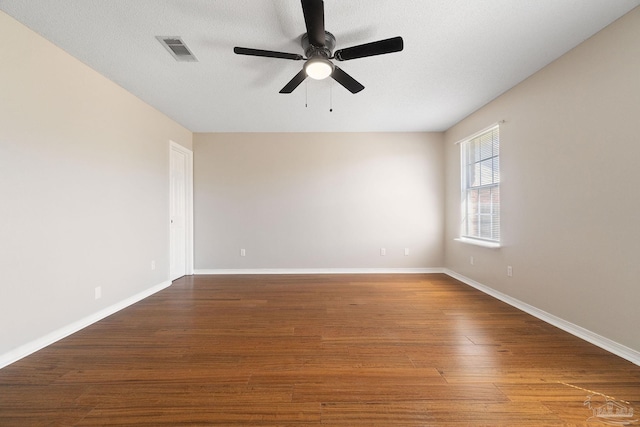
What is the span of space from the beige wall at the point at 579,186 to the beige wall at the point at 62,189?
14.9 ft

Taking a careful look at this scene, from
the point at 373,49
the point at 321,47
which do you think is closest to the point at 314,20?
the point at 321,47

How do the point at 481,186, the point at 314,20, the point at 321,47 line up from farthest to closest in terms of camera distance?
the point at 481,186 → the point at 321,47 → the point at 314,20

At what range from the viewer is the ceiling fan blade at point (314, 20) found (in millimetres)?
1456

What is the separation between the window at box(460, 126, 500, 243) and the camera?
10.6 ft

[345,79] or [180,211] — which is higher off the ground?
[345,79]

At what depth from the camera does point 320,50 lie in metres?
1.92

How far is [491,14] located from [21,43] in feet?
11.6

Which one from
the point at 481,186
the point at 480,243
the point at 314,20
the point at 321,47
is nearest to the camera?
the point at 314,20

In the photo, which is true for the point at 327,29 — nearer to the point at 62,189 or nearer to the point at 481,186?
the point at 62,189

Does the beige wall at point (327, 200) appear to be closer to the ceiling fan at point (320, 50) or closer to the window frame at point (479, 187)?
the window frame at point (479, 187)

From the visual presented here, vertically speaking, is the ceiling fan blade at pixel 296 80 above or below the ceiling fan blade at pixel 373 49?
above

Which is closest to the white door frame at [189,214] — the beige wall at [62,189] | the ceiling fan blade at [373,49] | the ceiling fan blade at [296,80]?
the beige wall at [62,189]

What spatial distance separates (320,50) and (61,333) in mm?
3256

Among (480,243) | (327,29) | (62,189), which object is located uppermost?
Answer: (327,29)
